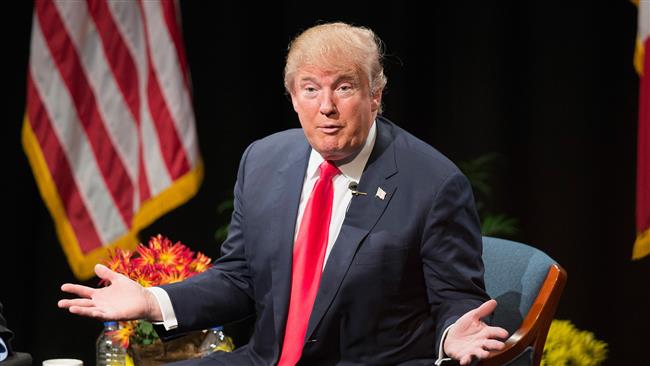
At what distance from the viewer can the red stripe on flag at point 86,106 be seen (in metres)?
4.60

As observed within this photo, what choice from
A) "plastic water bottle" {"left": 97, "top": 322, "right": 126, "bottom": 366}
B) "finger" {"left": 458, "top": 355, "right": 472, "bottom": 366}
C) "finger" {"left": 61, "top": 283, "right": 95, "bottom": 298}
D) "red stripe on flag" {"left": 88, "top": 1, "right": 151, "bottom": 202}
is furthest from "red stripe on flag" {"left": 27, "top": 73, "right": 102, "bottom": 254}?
"finger" {"left": 458, "top": 355, "right": 472, "bottom": 366}

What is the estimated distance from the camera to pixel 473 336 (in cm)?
242

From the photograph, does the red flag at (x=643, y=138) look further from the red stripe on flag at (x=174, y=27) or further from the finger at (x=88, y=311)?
the finger at (x=88, y=311)

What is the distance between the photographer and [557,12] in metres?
4.54

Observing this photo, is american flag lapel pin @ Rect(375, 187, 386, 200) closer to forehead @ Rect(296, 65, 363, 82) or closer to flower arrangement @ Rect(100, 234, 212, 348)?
forehead @ Rect(296, 65, 363, 82)

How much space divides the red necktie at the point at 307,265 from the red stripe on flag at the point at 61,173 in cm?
214

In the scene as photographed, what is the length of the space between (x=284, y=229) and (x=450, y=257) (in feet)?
1.47

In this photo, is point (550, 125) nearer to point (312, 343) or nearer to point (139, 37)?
point (139, 37)

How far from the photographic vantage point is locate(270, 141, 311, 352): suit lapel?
2727 millimetres

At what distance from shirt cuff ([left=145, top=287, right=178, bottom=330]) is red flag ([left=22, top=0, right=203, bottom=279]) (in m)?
1.86

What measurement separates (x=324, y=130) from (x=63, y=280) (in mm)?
2496

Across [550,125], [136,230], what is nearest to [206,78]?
[136,230]

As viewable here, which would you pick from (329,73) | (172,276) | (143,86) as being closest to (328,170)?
(329,73)

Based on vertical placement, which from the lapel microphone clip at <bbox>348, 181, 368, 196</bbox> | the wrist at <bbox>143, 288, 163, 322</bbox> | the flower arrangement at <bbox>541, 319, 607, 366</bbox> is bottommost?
the flower arrangement at <bbox>541, 319, 607, 366</bbox>
